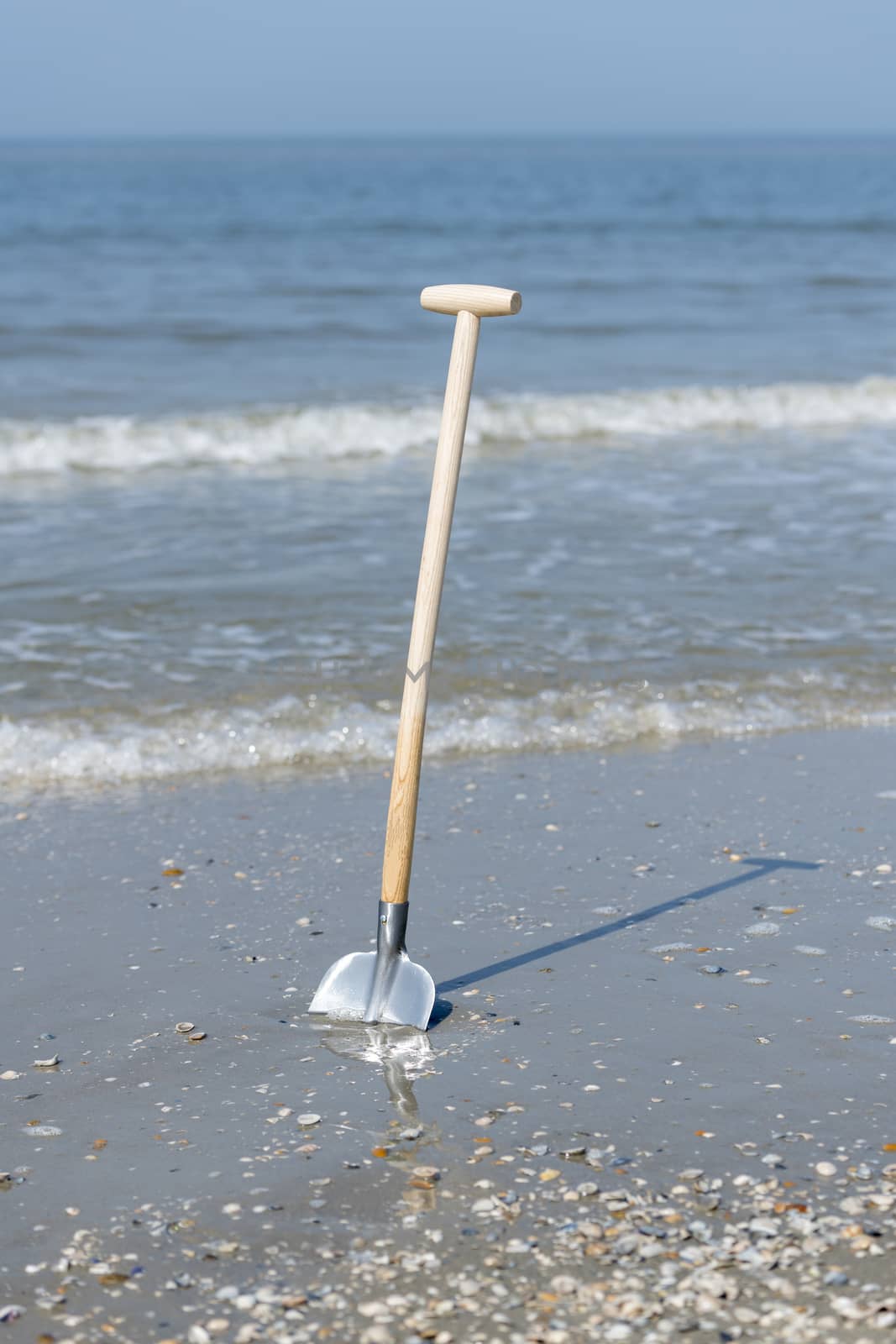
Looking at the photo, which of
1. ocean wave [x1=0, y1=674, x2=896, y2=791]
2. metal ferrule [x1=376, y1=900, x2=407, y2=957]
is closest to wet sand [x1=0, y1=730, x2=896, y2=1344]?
metal ferrule [x1=376, y1=900, x2=407, y2=957]

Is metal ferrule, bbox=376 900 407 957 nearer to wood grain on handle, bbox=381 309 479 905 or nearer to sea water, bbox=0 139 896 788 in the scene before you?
wood grain on handle, bbox=381 309 479 905

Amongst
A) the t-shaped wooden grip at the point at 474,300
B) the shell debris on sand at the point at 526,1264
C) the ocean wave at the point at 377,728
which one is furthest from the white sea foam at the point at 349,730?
the shell debris on sand at the point at 526,1264

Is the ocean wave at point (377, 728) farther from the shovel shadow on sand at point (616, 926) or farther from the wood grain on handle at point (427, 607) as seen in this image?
the wood grain on handle at point (427, 607)

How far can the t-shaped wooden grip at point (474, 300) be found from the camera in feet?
9.87

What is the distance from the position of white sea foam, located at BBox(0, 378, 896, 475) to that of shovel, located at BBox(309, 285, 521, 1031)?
8819 mm

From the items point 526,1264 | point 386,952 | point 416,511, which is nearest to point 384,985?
point 386,952

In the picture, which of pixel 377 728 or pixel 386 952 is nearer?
pixel 386 952

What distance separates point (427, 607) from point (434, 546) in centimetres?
14

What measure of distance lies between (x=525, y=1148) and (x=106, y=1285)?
0.82 meters

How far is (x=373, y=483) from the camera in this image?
36.3ft

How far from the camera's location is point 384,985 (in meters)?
3.32

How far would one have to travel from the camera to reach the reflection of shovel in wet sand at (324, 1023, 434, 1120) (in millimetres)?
3023

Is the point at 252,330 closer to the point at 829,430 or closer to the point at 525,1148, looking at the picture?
the point at 829,430

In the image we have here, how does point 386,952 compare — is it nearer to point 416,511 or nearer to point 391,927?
point 391,927
